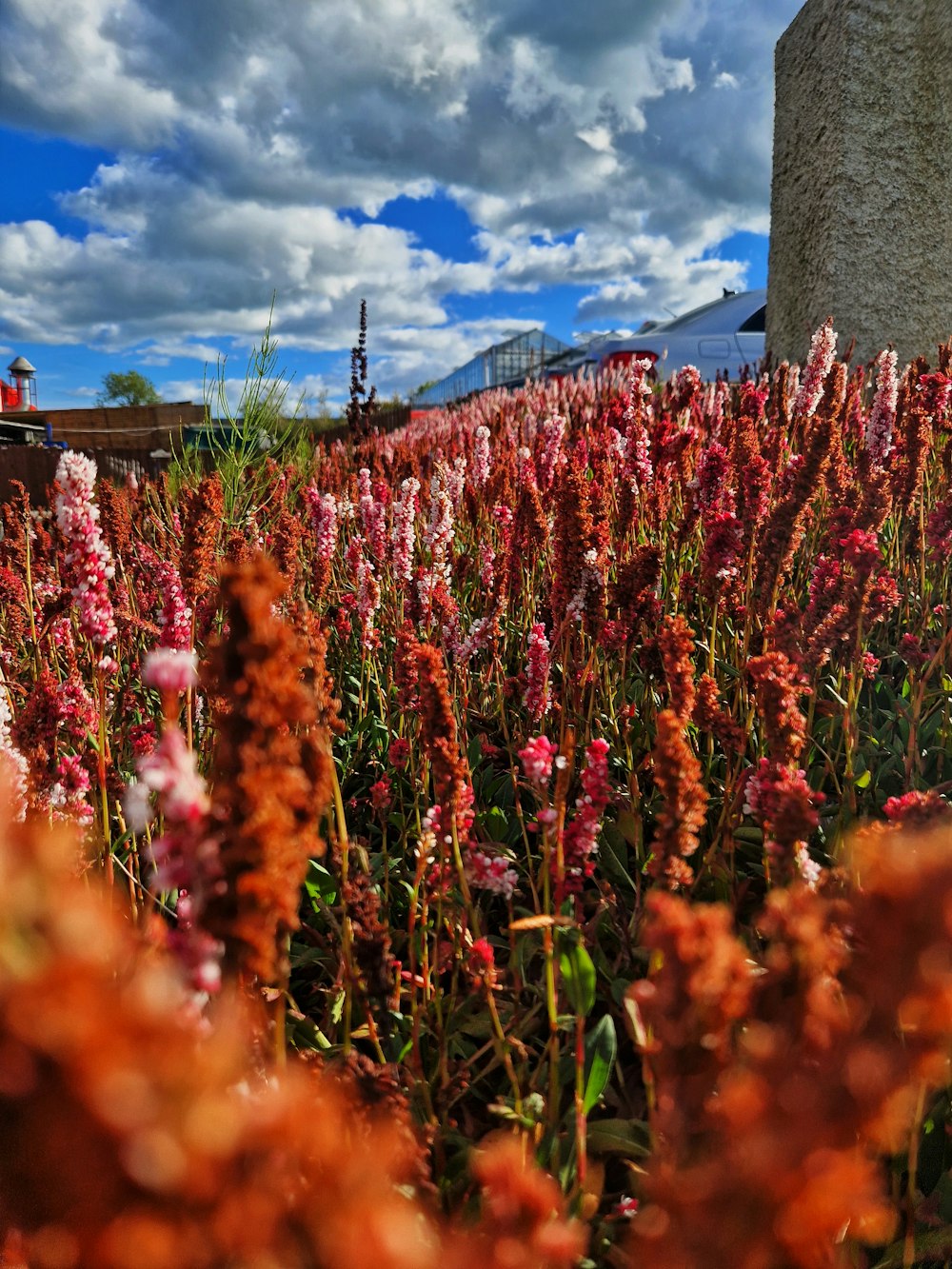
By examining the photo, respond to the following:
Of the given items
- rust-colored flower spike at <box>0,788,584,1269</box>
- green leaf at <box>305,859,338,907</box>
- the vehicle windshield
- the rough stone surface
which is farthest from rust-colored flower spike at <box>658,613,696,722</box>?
the vehicle windshield

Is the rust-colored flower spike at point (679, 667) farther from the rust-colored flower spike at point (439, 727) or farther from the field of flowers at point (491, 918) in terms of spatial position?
the rust-colored flower spike at point (439, 727)

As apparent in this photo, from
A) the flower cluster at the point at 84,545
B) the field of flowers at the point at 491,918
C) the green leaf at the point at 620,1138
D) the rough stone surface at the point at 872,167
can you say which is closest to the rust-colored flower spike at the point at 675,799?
the field of flowers at the point at 491,918

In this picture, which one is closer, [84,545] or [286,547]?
[84,545]

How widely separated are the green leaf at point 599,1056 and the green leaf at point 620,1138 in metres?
0.07

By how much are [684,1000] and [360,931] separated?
2.38 feet

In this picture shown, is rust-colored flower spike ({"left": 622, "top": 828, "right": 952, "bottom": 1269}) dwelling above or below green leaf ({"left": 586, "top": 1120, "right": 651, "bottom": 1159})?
above

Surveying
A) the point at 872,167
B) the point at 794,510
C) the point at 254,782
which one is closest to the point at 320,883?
the point at 794,510

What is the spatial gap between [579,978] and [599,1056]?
30 cm

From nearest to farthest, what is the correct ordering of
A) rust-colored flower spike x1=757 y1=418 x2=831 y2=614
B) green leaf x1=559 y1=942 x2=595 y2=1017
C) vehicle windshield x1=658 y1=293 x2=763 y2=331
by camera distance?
green leaf x1=559 y1=942 x2=595 y2=1017, rust-colored flower spike x1=757 y1=418 x2=831 y2=614, vehicle windshield x1=658 y1=293 x2=763 y2=331

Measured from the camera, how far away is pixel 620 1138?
1290 mm

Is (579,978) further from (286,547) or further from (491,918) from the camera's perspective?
(286,547)

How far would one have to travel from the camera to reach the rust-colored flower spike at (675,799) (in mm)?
908

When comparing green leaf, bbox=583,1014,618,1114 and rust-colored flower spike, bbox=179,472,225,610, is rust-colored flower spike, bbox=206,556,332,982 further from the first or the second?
rust-colored flower spike, bbox=179,472,225,610

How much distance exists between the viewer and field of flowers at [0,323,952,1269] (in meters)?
A: 0.33
